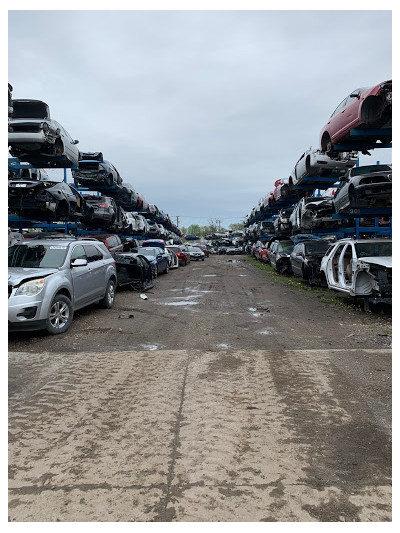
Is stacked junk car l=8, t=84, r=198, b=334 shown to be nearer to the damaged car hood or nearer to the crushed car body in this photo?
the damaged car hood

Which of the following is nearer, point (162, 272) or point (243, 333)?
point (243, 333)

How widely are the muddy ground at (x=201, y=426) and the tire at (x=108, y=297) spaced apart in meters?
2.42

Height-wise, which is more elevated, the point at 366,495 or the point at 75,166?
the point at 75,166

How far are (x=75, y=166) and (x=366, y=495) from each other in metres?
14.3

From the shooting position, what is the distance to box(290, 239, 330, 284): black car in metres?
13.2

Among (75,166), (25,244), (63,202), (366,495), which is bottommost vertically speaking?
(366,495)

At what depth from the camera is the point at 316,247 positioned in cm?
1406

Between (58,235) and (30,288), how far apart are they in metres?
4.25

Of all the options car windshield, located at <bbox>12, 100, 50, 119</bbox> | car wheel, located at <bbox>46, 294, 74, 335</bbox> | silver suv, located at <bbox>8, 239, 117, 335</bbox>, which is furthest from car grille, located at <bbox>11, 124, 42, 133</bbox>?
car wheel, located at <bbox>46, 294, 74, 335</bbox>

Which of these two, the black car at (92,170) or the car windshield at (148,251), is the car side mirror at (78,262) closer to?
the black car at (92,170)

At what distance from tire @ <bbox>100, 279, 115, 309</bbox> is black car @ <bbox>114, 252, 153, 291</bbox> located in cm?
243
